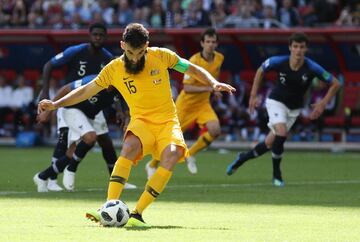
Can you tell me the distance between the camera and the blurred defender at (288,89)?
17250 millimetres

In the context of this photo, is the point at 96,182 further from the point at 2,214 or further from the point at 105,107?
the point at 2,214

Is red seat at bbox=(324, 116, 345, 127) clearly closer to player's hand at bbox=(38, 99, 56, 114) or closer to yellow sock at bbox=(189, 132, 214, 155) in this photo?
yellow sock at bbox=(189, 132, 214, 155)

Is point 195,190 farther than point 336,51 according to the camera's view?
No

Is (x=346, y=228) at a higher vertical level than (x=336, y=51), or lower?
higher

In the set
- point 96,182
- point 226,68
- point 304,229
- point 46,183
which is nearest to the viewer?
point 304,229

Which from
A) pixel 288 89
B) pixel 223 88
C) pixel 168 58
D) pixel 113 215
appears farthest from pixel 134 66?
pixel 288 89

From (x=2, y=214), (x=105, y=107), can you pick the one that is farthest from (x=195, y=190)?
(x=2, y=214)

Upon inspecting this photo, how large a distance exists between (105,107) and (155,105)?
4.63m

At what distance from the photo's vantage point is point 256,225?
11.4m

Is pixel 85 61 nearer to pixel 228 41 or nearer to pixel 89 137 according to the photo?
pixel 89 137

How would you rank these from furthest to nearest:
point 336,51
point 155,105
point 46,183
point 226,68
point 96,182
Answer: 1. point 226,68
2. point 336,51
3. point 96,182
4. point 46,183
5. point 155,105

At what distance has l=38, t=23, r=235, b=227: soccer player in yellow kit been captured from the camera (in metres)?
11.6

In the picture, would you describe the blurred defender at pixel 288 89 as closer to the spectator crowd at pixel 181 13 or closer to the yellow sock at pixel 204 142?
the yellow sock at pixel 204 142

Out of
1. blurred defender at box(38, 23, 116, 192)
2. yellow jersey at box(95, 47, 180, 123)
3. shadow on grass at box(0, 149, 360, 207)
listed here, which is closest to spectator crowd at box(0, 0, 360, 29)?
shadow on grass at box(0, 149, 360, 207)
